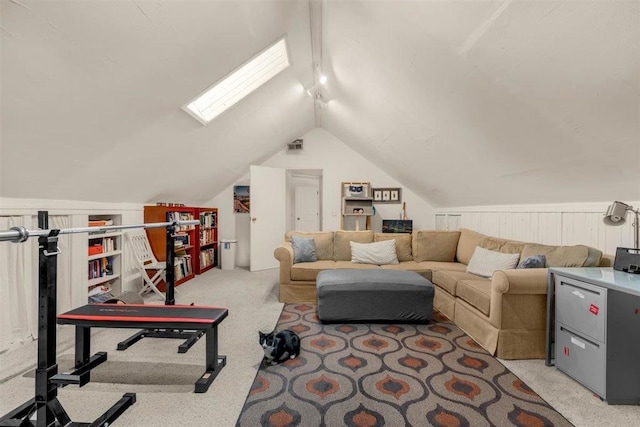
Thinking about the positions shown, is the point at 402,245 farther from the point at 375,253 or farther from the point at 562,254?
the point at 562,254

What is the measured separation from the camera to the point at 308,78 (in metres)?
3.78

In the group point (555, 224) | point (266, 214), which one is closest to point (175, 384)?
point (555, 224)

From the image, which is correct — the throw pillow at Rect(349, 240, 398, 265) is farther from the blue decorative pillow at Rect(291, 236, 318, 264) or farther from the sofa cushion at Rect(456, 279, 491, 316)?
the sofa cushion at Rect(456, 279, 491, 316)

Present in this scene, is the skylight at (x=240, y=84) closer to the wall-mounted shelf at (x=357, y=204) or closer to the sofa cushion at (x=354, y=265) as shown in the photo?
the sofa cushion at (x=354, y=265)

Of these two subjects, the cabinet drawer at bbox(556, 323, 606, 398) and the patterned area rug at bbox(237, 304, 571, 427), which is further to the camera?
the cabinet drawer at bbox(556, 323, 606, 398)

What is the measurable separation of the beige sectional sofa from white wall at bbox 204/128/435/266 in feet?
5.46

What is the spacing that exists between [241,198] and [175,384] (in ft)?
14.1

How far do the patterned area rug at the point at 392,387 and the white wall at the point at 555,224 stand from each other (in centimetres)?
135

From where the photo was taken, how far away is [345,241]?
13.9 ft

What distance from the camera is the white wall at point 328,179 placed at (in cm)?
584

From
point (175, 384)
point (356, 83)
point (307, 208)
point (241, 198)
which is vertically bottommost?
point (175, 384)

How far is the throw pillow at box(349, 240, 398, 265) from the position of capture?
3.92 meters

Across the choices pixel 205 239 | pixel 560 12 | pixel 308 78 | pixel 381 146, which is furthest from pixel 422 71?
pixel 205 239

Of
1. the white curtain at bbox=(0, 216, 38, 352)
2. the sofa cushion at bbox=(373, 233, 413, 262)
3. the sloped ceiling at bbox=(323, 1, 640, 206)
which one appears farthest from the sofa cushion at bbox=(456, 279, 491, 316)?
the white curtain at bbox=(0, 216, 38, 352)
